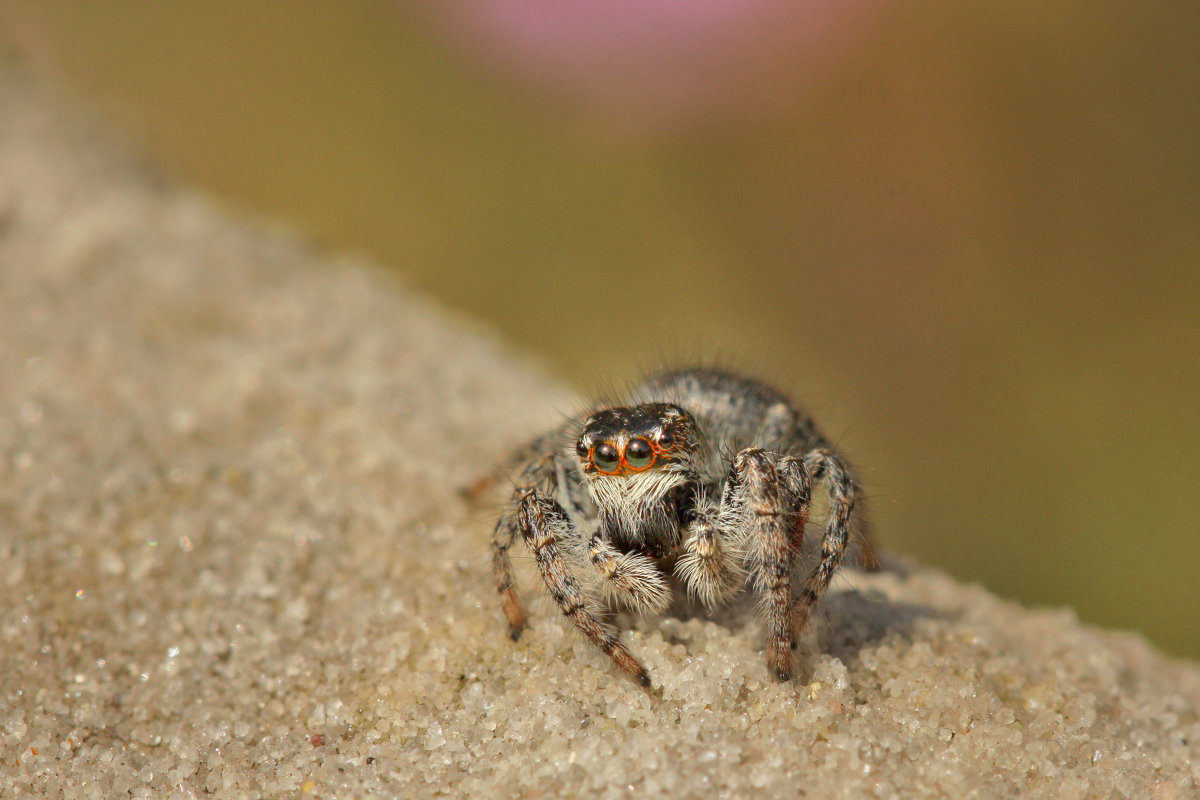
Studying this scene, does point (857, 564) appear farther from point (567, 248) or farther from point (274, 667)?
point (567, 248)

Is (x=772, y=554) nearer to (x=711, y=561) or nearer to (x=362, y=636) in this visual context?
(x=711, y=561)

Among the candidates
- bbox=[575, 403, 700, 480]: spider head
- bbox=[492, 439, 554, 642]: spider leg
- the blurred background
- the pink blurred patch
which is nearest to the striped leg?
bbox=[575, 403, 700, 480]: spider head

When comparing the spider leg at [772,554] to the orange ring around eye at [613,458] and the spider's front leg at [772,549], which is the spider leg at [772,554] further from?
the orange ring around eye at [613,458]

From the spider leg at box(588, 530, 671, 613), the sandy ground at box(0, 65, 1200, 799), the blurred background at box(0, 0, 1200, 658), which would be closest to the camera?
the sandy ground at box(0, 65, 1200, 799)

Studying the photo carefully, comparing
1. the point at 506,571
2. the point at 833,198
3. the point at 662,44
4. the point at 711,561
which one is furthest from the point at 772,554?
the point at 662,44

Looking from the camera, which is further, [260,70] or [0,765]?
[260,70]

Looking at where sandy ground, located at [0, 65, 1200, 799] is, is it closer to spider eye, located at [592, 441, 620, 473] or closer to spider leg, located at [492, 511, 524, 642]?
spider leg, located at [492, 511, 524, 642]

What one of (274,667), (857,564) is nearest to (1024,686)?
(857,564)
